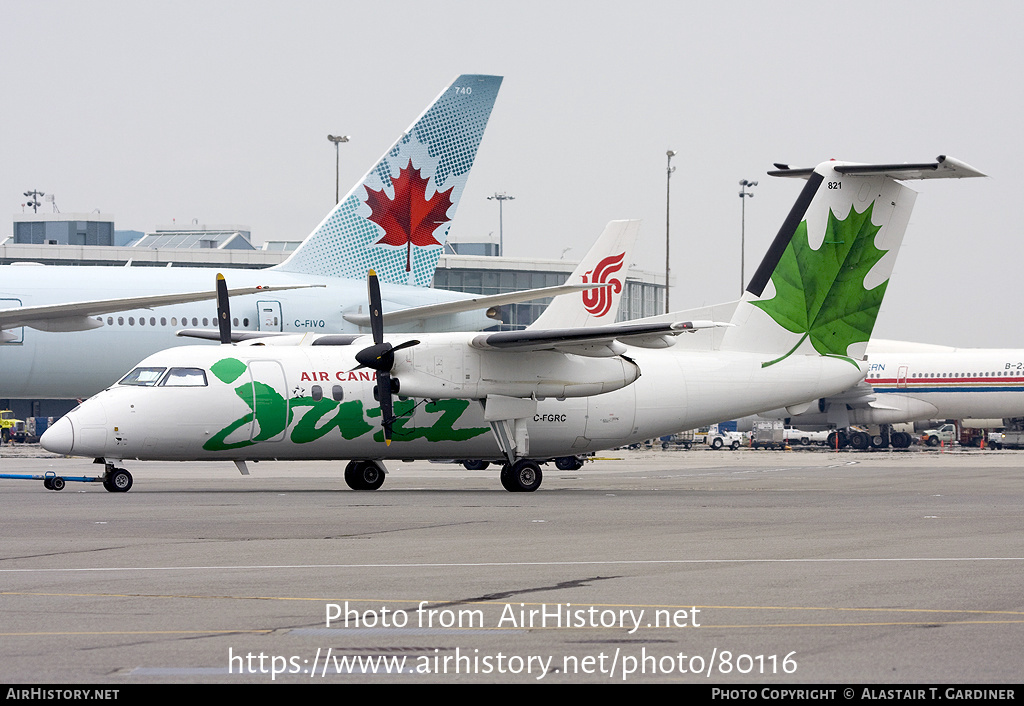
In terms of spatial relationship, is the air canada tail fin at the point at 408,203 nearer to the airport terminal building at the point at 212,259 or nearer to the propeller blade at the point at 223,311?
the propeller blade at the point at 223,311

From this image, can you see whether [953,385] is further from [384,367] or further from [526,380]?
[384,367]

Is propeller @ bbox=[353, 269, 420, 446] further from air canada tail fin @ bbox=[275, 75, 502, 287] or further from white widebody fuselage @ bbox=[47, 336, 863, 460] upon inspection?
air canada tail fin @ bbox=[275, 75, 502, 287]

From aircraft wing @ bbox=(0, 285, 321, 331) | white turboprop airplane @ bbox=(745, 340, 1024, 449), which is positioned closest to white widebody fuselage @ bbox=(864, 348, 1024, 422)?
white turboprop airplane @ bbox=(745, 340, 1024, 449)

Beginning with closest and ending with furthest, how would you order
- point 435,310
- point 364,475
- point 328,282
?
point 364,475 → point 435,310 → point 328,282

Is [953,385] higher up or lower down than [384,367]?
lower down

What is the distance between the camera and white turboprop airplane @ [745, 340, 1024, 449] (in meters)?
61.9

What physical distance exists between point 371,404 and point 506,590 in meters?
14.4

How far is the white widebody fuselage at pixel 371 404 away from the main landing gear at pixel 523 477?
1.01 m

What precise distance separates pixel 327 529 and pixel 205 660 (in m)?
8.84

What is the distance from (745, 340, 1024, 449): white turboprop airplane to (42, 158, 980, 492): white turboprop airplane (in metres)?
34.7

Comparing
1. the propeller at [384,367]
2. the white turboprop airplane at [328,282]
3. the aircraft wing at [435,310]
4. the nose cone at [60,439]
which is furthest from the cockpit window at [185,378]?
the aircraft wing at [435,310]

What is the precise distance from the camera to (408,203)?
3200 centimetres

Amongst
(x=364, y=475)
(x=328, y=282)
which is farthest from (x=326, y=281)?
(x=364, y=475)
